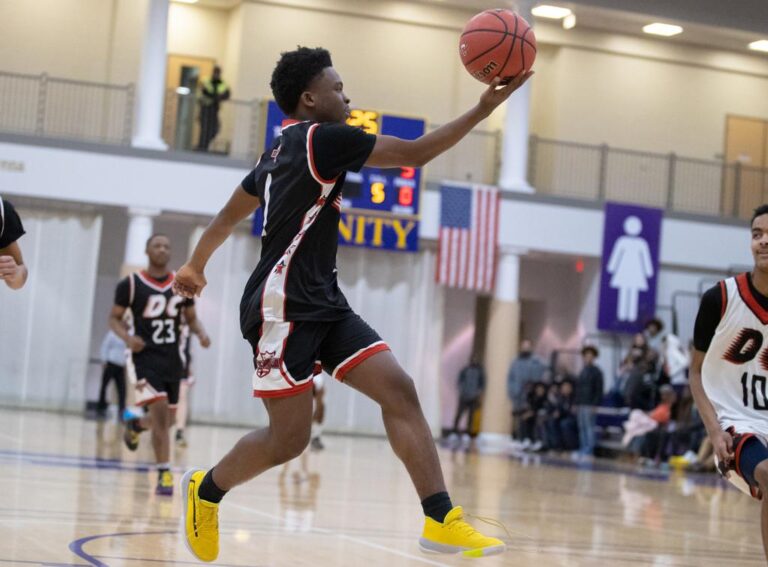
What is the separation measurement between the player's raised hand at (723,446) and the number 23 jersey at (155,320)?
5379 mm

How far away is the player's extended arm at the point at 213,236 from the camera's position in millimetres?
5191

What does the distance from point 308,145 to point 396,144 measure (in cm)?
33

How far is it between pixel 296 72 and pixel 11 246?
6.78ft

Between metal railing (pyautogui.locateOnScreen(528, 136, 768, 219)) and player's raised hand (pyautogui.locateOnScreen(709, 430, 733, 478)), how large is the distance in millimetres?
21186

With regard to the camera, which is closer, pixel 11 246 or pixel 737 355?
pixel 737 355

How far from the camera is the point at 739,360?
18.2 ft

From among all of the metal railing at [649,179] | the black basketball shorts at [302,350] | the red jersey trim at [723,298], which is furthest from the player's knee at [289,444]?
the metal railing at [649,179]

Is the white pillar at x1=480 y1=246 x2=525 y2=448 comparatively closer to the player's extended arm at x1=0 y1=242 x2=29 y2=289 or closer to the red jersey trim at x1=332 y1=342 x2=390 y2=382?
the player's extended arm at x1=0 y1=242 x2=29 y2=289

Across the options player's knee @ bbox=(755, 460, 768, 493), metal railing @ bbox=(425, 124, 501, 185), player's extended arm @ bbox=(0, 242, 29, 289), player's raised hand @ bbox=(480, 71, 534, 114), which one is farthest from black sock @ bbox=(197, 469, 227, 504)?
metal railing @ bbox=(425, 124, 501, 185)

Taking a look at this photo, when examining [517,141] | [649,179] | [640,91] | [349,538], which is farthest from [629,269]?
[349,538]

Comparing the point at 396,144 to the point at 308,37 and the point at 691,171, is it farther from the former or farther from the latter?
the point at 691,171

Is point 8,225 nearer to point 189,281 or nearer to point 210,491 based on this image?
point 189,281

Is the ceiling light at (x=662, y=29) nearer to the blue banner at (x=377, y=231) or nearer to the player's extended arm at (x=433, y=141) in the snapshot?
the blue banner at (x=377, y=231)

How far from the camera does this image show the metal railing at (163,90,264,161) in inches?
927
